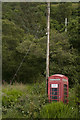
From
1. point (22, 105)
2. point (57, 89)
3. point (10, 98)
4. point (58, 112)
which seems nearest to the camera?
point (58, 112)

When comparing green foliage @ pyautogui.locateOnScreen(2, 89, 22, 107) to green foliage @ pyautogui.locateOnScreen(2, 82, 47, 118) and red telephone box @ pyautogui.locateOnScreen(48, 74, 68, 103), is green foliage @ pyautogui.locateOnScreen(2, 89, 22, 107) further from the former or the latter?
red telephone box @ pyautogui.locateOnScreen(48, 74, 68, 103)

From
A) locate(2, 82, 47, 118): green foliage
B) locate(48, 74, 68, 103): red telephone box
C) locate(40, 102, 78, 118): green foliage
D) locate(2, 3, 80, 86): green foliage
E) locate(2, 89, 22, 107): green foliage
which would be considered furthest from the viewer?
locate(2, 3, 80, 86): green foliage

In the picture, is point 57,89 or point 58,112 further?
point 57,89

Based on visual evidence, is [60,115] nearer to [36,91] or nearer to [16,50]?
[36,91]

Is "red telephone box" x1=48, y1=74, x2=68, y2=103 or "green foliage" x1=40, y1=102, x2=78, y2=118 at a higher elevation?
"red telephone box" x1=48, y1=74, x2=68, y2=103

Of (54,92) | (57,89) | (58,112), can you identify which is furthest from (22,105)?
(58,112)

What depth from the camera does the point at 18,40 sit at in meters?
19.9

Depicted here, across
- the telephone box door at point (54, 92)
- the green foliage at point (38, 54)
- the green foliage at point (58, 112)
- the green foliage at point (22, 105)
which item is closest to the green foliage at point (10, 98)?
the green foliage at point (22, 105)

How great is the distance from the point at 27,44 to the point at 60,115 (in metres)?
10.7

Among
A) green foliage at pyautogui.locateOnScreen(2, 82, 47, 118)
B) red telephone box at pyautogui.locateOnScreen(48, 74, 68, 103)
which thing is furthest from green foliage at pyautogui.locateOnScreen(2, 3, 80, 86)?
green foliage at pyautogui.locateOnScreen(2, 82, 47, 118)

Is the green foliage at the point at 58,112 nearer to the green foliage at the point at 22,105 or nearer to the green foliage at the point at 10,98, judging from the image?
the green foliage at the point at 22,105

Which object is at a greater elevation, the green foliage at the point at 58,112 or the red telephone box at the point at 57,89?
the red telephone box at the point at 57,89

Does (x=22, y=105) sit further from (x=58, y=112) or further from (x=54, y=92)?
(x=58, y=112)

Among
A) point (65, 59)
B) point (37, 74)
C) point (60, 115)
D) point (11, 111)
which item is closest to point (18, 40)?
point (37, 74)
